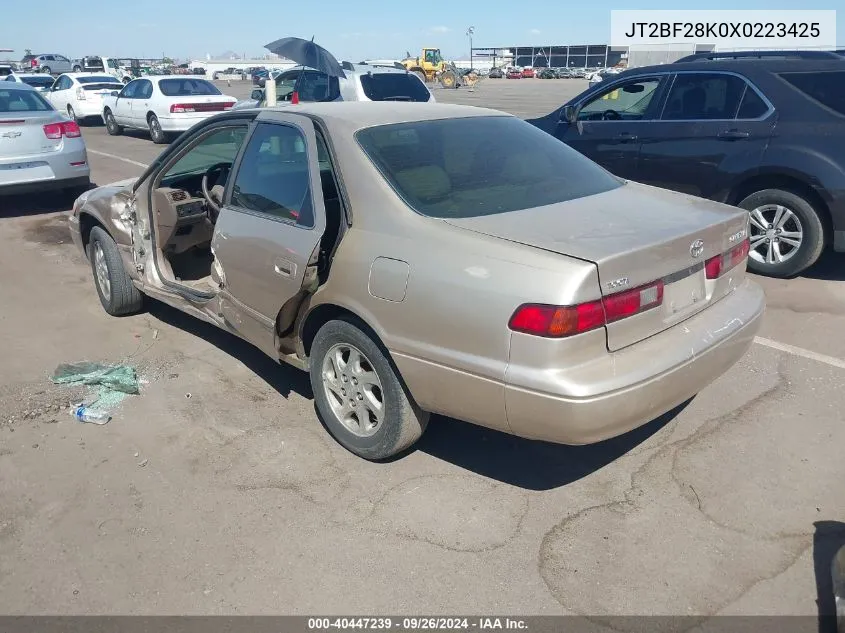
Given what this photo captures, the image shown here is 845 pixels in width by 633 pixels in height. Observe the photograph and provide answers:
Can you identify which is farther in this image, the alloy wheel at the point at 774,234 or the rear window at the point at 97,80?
the rear window at the point at 97,80

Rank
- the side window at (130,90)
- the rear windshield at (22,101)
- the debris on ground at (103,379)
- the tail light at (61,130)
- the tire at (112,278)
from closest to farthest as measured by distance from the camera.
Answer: the debris on ground at (103,379), the tire at (112,278), the tail light at (61,130), the rear windshield at (22,101), the side window at (130,90)

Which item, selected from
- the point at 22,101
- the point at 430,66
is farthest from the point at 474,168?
the point at 430,66

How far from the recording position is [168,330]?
17.6 feet

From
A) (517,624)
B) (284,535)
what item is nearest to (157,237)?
(284,535)

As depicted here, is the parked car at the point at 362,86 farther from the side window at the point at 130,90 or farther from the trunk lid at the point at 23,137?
the trunk lid at the point at 23,137

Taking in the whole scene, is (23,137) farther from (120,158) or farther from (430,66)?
(430,66)

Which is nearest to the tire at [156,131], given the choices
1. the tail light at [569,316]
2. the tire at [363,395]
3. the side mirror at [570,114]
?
the side mirror at [570,114]

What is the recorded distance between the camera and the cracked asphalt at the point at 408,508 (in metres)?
2.70

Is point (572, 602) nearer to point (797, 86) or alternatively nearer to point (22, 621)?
point (22, 621)

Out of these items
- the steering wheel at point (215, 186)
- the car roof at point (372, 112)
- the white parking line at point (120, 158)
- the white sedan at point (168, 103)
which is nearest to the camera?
the car roof at point (372, 112)

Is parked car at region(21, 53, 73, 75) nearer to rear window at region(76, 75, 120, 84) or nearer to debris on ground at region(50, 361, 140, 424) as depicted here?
rear window at region(76, 75, 120, 84)

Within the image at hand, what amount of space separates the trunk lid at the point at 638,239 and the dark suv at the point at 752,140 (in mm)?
2927

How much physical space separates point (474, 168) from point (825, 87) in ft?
13.4

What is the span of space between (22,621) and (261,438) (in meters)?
1.42
